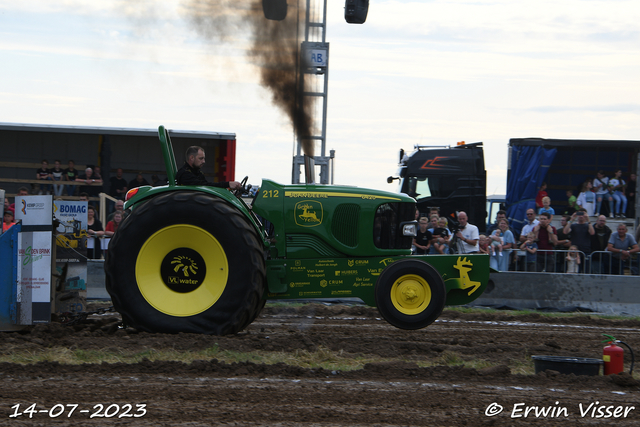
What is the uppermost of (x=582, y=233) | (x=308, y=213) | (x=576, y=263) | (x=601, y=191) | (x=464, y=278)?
(x=601, y=191)

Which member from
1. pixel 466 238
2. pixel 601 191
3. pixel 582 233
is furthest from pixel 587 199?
pixel 466 238

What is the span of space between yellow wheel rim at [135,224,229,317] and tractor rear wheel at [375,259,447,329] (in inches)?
63.5

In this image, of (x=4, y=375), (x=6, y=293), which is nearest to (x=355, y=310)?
(x=6, y=293)

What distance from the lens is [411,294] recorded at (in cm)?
718

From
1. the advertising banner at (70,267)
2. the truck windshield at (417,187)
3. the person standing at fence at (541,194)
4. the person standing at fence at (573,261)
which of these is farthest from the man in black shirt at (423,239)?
the advertising banner at (70,267)

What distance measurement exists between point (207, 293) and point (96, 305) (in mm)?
3917

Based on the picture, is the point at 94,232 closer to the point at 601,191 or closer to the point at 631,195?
the point at 601,191

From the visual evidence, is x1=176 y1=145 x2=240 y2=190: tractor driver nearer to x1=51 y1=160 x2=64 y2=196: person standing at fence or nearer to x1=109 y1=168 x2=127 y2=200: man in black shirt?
x1=109 y1=168 x2=127 y2=200: man in black shirt

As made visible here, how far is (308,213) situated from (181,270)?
1384 mm

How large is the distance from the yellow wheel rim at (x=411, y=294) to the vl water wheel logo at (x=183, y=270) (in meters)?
1.90

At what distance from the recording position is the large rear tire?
6.80 meters

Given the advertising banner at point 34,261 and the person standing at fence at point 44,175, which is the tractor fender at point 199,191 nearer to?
the advertising banner at point 34,261

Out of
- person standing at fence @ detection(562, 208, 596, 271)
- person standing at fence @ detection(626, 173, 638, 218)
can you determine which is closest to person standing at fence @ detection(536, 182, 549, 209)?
person standing at fence @ detection(626, 173, 638, 218)

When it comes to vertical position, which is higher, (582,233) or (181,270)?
(582,233)
